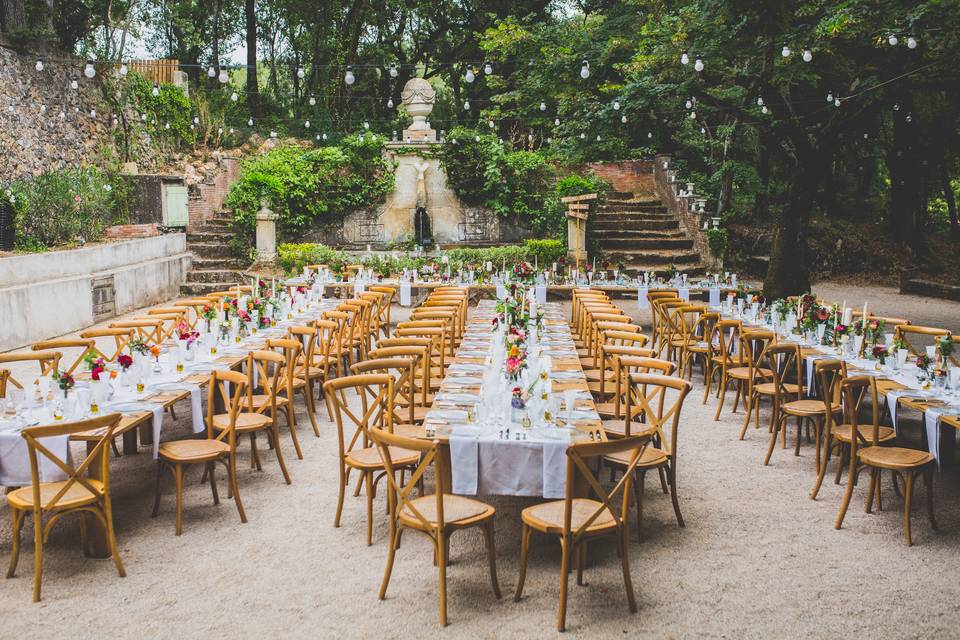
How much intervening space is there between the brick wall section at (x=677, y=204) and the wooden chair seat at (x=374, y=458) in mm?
12641

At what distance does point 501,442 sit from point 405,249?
1382cm

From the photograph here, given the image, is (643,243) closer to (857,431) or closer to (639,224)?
(639,224)

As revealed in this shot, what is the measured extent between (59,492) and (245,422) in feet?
5.66

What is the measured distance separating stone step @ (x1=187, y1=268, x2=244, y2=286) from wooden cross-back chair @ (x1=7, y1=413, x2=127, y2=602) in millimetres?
12560

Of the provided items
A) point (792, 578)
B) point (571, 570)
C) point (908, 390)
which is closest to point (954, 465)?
point (908, 390)

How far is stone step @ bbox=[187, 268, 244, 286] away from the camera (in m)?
16.5

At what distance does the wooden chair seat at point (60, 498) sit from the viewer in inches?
160

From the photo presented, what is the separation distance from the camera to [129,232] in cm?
1630

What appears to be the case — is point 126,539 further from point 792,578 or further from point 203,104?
point 203,104

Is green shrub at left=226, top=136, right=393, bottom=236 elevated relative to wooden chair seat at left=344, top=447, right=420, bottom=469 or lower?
elevated

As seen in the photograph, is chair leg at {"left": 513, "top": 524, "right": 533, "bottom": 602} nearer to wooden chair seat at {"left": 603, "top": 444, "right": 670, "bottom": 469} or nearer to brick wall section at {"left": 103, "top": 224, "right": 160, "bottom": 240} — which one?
wooden chair seat at {"left": 603, "top": 444, "right": 670, "bottom": 469}

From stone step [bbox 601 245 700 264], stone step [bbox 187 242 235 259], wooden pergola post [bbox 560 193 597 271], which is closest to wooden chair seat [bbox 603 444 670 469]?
wooden pergola post [bbox 560 193 597 271]

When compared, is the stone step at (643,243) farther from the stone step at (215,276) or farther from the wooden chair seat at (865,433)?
the wooden chair seat at (865,433)

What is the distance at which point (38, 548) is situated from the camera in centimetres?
396
